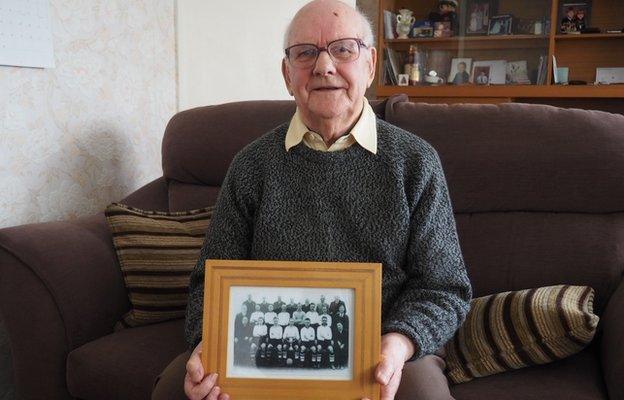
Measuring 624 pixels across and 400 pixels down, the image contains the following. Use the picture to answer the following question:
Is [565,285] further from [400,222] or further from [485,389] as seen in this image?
[400,222]

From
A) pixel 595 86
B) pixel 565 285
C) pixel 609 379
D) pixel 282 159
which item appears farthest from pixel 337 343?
pixel 595 86

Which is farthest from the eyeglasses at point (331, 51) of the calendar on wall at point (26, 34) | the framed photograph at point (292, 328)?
the calendar on wall at point (26, 34)

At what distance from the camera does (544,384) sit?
117 cm

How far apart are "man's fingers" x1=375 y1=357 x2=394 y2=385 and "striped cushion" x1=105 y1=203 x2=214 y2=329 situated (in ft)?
2.41

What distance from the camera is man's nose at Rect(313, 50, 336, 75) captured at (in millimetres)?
1085

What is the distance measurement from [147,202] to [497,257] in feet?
3.35

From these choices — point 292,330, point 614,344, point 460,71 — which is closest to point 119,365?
point 292,330

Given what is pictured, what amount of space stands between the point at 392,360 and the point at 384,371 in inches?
1.9

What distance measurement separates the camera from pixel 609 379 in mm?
1128

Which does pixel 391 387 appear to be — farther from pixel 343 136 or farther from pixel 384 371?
pixel 343 136

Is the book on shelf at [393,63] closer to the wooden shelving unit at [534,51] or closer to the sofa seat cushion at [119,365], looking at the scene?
the wooden shelving unit at [534,51]

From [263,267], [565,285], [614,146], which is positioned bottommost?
[565,285]

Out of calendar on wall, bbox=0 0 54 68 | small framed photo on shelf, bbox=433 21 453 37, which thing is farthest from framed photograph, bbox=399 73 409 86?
calendar on wall, bbox=0 0 54 68

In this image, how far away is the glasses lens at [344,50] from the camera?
1102 mm
